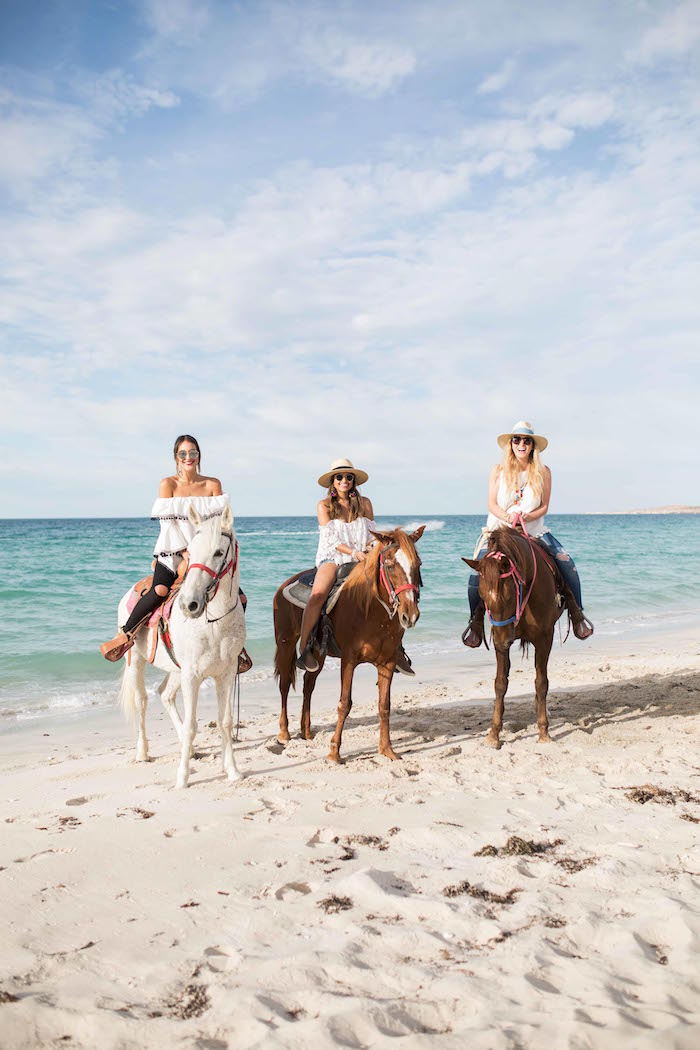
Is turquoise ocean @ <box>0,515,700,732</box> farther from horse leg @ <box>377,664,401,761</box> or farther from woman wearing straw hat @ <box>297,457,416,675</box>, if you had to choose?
horse leg @ <box>377,664,401,761</box>

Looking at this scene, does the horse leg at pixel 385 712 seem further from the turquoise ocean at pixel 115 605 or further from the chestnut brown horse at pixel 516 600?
the turquoise ocean at pixel 115 605

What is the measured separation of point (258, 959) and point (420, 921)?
766mm

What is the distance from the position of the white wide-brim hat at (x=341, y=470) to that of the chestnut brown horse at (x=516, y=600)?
1408 millimetres

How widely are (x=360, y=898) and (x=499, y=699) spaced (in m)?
3.39

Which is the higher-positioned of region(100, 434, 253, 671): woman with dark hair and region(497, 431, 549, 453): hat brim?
region(497, 431, 549, 453): hat brim

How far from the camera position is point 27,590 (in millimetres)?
18812

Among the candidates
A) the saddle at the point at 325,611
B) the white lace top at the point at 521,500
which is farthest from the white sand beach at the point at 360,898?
the white lace top at the point at 521,500

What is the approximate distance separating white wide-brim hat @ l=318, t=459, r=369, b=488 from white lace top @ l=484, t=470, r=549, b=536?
1.37 metres

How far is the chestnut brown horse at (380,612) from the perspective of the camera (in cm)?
552

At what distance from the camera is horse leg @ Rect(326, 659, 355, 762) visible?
589cm

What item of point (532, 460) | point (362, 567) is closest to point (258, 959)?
point (362, 567)

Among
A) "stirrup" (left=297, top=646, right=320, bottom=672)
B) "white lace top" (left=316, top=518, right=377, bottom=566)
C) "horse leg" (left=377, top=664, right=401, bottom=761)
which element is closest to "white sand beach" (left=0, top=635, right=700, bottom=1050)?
"horse leg" (left=377, top=664, right=401, bottom=761)

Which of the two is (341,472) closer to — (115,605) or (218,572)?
(218,572)

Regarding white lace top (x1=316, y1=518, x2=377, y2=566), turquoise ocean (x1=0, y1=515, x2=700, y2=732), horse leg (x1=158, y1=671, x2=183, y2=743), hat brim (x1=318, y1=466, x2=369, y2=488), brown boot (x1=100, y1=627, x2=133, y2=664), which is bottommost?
turquoise ocean (x1=0, y1=515, x2=700, y2=732)
